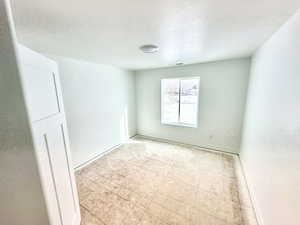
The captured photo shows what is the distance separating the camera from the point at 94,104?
9.36 ft

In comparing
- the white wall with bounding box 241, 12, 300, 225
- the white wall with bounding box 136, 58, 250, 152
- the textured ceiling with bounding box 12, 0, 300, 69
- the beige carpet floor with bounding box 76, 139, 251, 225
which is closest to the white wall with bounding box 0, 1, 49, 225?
the textured ceiling with bounding box 12, 0, 300, 69

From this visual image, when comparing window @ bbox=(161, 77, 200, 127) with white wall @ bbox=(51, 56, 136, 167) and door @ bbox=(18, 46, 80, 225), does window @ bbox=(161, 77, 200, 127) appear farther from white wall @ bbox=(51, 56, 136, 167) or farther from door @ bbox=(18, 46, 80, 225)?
door @ bbox=(18, 46, 80, 225)

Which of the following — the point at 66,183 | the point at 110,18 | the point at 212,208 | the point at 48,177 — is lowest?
the point at 212,208

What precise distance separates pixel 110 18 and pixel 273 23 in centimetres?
152

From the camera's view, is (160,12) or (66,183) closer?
(160,12)

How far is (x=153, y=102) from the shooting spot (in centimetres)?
389

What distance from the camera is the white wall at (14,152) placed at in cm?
57

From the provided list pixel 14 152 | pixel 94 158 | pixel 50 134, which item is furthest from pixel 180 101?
pixel 14 152

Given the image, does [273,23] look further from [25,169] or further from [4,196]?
[4,196]

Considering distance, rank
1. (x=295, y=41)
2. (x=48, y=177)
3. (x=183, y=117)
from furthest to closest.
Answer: (x=183, y=117), (x=295, y=41), (x=48, y=177)

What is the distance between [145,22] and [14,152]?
1322mm

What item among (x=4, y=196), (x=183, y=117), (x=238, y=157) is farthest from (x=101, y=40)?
(x=238, y=157)

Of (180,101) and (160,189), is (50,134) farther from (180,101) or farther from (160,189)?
(180,101)

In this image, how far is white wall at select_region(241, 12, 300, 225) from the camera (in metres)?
0.95
